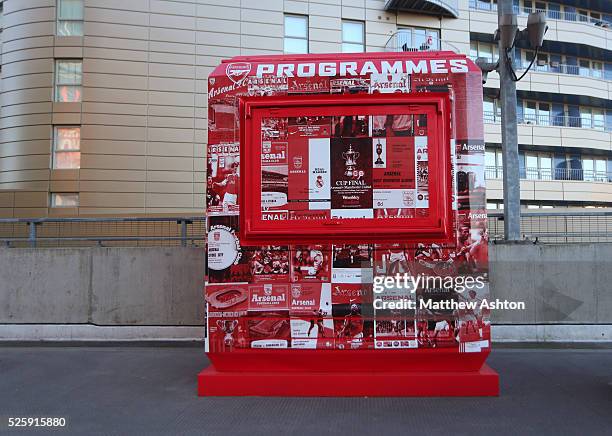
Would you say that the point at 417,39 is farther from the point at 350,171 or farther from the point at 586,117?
the point at 350,171

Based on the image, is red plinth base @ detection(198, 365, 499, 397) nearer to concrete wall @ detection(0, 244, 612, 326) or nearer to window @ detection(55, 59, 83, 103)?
concrete wall @ detection(0, 244, 612, 326)

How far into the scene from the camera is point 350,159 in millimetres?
4348

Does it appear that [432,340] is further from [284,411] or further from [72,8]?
[72,8]

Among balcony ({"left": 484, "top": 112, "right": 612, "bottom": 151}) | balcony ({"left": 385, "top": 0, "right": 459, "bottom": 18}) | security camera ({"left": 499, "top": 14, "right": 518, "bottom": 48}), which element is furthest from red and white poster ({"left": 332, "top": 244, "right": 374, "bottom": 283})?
balcony ({"left": 484, "top": 112, "right": 612, "bottom": 151})

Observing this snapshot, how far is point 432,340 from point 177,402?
2421 mm

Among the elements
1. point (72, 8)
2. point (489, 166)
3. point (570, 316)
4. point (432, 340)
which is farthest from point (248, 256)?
point (489, 166)

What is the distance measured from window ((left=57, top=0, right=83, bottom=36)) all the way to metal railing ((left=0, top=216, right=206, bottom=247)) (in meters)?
14.8

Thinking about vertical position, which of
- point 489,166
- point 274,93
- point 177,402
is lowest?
point 177,402

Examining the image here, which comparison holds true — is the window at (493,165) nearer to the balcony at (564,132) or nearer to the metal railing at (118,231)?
the balcony at (564,132)

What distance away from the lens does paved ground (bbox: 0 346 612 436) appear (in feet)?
12.5

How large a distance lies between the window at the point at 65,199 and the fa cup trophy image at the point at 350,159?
69.7 ft

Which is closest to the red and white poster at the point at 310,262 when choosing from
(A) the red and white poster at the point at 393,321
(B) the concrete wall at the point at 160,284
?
(A) the red and white poster at the point at 393,321

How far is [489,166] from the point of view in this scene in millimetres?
31078

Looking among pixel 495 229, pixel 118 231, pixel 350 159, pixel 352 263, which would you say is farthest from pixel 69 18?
pixel 352 263
